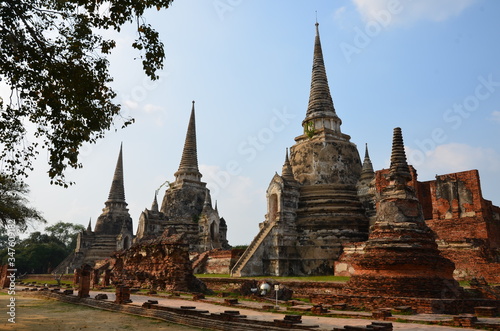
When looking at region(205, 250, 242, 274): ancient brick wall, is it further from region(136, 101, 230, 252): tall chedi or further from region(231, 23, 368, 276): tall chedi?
region(136, 101, 230, 252): tall chedi

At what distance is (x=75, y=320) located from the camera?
11.0 meters

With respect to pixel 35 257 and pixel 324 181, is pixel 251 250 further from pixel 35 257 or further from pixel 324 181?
pixel 35 257

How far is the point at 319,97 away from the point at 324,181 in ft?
23.7

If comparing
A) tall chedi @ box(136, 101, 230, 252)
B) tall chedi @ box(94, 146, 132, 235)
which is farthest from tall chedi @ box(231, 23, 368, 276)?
tall chedi @ box(94, 146, 132, 235)

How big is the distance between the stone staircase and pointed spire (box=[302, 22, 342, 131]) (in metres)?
→ 9.53

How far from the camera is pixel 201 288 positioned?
19266mm

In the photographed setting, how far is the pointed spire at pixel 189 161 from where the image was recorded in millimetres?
41969

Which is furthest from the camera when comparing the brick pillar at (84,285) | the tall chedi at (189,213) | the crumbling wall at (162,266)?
the tall chedi at (189,213)

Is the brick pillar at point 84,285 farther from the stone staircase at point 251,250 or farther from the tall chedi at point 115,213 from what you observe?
the tall chedi at point 115,213

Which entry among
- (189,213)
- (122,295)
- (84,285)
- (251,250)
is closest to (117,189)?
(189,213)

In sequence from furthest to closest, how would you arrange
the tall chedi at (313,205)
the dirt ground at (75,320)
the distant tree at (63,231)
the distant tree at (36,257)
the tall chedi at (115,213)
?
the distant tree at (63,231), the tall chedi at (115,213), the distant tree at (36,257), the tall chedi at (313,205), the dirt ground at (75,320)

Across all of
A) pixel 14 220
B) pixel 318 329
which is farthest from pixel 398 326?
pixel 14 220

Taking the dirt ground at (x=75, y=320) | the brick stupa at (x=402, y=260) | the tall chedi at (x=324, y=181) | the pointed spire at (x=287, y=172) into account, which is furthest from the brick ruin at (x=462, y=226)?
the dirt ground at (x=75, y=320)

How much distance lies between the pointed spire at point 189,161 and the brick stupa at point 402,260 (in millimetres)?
28287
